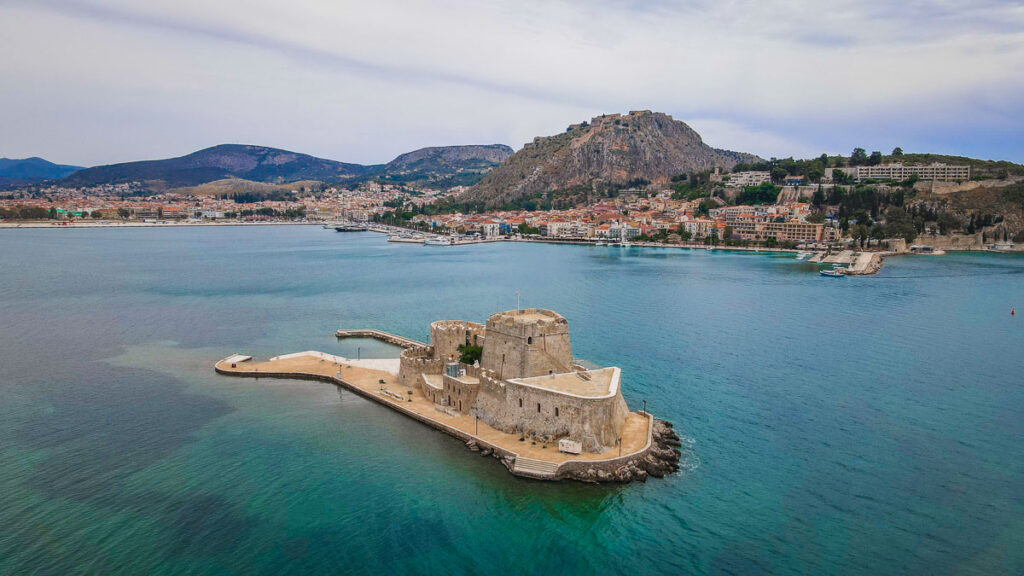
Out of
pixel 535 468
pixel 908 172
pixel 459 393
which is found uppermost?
pixel 908 172

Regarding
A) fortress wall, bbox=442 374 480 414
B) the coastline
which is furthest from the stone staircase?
fortress wall, bbox=442 374 480 414

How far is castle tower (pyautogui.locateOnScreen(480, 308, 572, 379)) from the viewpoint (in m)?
16.5

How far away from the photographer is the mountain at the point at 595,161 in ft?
460

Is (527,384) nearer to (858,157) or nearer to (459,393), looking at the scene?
(459,393)

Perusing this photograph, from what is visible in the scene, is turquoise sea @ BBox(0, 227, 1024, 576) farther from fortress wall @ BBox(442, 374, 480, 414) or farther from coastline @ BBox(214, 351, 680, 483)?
fortress wall @ BBox(442, 374, 480, 414)

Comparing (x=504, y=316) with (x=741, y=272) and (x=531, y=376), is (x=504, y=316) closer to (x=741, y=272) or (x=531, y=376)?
(x=531, y=376)

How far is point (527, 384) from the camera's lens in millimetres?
15594

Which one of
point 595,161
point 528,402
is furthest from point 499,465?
point 595,161

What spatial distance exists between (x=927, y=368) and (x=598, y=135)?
129379 millimetres

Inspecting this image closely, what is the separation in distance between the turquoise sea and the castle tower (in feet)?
8.93

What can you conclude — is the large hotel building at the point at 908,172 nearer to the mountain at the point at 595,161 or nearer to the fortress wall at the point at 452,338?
the mountain at the point at 595,161

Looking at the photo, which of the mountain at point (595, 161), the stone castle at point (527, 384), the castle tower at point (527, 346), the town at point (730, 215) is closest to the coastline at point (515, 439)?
the stone castle at point (527, 384)

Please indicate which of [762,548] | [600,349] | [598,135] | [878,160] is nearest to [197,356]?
[600,349]

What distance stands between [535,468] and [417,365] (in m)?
7.09
